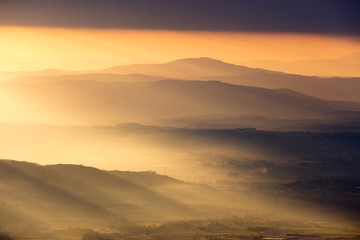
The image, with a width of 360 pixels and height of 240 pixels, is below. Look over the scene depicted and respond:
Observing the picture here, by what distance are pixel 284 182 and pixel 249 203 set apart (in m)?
31.8

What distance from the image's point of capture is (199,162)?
197 meters

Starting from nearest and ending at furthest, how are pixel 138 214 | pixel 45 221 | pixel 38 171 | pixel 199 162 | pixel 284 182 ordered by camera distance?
pixel 45 221 < pixel 138 214 < pixel 38 171 < pixel 284 182 < pixel 199 162

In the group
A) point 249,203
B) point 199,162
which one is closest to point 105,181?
point 249,203

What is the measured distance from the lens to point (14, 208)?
11656 cm

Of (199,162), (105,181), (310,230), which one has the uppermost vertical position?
(199,162)

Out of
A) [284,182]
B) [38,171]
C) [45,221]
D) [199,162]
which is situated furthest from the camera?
[199,162]

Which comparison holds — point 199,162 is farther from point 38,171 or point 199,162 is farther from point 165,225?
point 165,225

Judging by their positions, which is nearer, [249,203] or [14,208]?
[14,208]

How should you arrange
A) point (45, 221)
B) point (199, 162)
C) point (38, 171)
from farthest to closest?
point (199, 162), point (38, 171), point (45, 221)

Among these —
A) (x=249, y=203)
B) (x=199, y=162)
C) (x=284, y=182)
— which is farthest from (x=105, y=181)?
(x=199, y=162)

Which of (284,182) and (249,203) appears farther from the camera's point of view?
(284,182)

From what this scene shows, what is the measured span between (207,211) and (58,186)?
54.5ft

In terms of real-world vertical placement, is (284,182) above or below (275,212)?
above

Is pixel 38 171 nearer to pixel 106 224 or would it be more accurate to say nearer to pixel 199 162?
pixel 106 224
